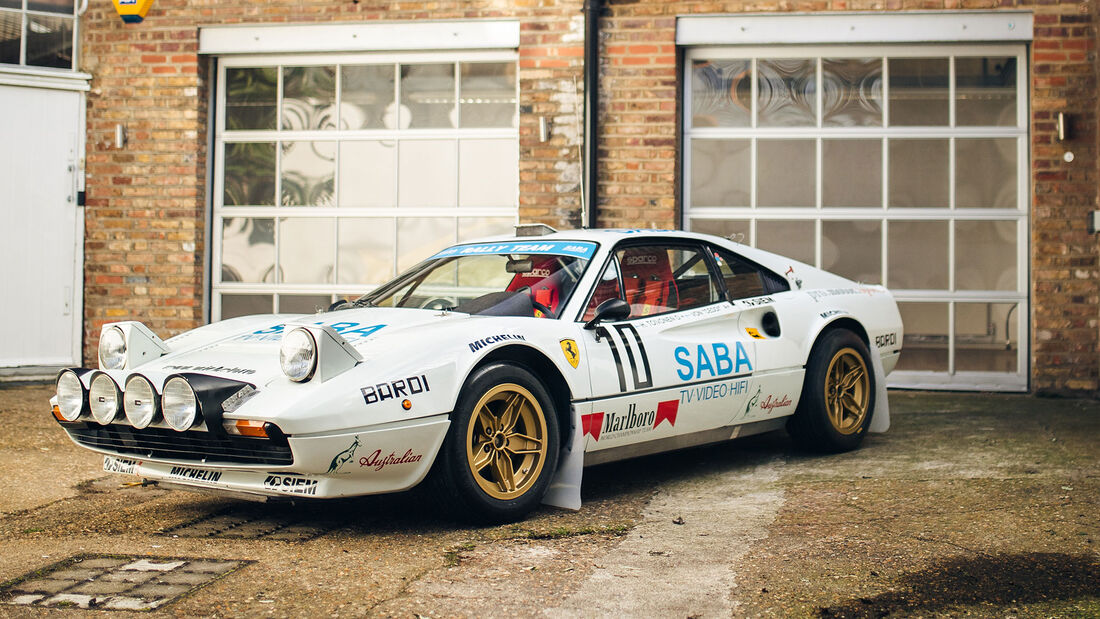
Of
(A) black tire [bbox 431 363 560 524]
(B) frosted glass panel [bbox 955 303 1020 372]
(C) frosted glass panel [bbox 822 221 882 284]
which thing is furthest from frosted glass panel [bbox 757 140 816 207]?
(A) black tire [bbox 431 363 560 524]

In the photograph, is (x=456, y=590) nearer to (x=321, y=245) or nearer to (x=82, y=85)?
(x=321, y=245)

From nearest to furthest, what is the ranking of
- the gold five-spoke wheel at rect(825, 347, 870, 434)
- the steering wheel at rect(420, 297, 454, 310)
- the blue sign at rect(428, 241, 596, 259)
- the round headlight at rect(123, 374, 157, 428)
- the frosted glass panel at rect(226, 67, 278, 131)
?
1. the round headlight at rect(123, 374, 157, 428)
2. the steering wheel at rect(420, 297, 454, 310)
3. the blue sign at rect(428, 241, 596, 259)
4. the gold five-spoke wheel at rect(825, 347, 870, 434)
5. the frosted glass panel at rect(226, 67, 278, 131)

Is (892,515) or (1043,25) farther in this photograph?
(1043,25)

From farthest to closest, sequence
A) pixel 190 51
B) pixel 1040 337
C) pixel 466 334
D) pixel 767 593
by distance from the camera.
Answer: pixel 190 51, pixel 1040 337, pixel 466 334, pixel 767 593

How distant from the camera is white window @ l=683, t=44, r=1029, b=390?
830 centimetres

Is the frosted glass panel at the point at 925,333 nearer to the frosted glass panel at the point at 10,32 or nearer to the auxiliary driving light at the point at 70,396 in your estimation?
the auxiliary driving light at the point at 70,396

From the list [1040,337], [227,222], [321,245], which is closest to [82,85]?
[227,222]

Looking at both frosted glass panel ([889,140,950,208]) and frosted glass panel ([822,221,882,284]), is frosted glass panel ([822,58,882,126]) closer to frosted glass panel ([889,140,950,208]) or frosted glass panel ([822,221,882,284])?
frosted glass panel ([889,140,950,208])

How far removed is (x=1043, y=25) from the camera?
317 inches

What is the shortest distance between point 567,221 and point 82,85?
14.0 feet

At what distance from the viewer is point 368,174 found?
883 centimetres

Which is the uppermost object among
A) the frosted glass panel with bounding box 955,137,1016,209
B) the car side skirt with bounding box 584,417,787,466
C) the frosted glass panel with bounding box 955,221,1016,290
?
the frosted glass panel with bounding box 955,137,1016,209

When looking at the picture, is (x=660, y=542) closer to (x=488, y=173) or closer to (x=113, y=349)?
(x=113, y=349)

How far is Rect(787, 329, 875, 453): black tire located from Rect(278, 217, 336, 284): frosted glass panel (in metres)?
4.73
